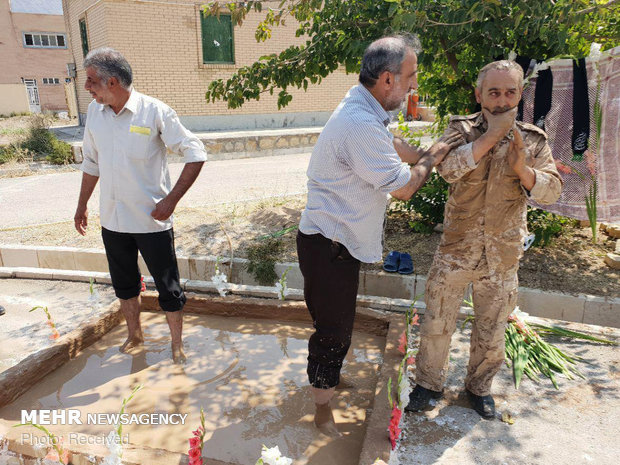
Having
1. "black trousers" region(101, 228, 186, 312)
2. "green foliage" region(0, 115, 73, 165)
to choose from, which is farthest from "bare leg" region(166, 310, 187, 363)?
"green foliage" region(0, 115, 73, 165)

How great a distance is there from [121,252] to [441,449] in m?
2.55

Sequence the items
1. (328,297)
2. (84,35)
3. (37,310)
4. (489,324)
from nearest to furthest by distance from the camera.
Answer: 1. (328,297)
2. (489,324)
3. (37,310)
4. (84,35)

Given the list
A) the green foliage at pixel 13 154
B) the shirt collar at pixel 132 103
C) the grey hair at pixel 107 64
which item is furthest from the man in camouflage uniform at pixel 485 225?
the green foliage at pixel 13 154

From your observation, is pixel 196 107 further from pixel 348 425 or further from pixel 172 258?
pixel 348 425

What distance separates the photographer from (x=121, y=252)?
3402 millimetres

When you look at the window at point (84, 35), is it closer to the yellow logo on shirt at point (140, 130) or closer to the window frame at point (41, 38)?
the yellow logo on shirt at point (140, 130)

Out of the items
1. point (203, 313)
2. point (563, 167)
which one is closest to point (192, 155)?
point (203, 313)

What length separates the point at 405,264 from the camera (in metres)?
4.65

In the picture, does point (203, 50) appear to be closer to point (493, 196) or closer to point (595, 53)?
point (595, 53)

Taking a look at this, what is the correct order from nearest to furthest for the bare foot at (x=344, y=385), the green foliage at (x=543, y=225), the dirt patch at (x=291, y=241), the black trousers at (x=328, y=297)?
the black trousers at (x=328, y=297) < the bare foot at (x=344, y=385) < the dirt patch at (x=291, y=241) < the green foliage at (x=543, y=225)

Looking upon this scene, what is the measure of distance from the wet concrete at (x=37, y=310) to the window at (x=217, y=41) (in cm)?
1123

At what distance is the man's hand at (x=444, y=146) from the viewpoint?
8.46 ft

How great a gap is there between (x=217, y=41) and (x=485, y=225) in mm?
13806

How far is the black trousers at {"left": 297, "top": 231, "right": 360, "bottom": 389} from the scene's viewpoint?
8.02 feet
